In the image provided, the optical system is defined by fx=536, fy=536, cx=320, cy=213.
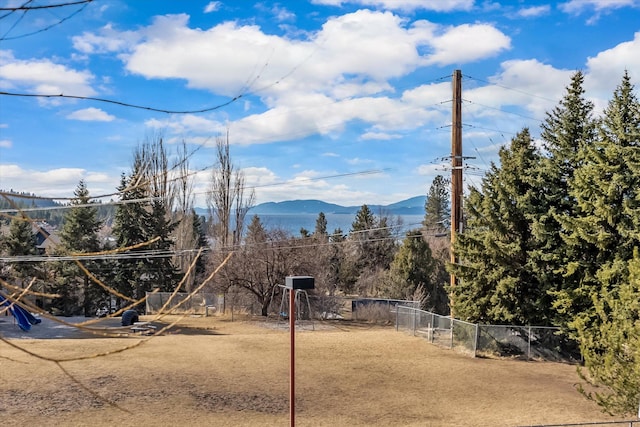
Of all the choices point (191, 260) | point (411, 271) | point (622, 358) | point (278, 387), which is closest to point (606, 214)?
point (622, 358)

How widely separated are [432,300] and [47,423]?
87.7 feet

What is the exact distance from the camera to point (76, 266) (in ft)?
117

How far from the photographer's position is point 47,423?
1241cm

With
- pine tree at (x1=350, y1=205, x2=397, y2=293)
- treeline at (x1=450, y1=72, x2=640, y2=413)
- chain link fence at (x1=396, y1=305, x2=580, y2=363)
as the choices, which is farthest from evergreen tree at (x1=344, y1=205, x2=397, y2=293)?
chain link fence at (x1=396, y1=305, x2=580, y2=363)

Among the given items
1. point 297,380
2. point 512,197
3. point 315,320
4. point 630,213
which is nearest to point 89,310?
point 315,320

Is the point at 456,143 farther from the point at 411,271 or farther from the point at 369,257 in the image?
the point at 369,257

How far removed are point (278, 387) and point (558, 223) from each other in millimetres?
13372

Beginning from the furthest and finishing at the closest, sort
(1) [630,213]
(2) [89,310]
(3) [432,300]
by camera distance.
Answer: (2) [89,310]
(3) [432,300]
(1) [630,213]

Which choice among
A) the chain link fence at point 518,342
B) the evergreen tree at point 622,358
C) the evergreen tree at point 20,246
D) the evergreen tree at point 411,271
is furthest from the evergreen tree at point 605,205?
the evergreen tree at point 20,246

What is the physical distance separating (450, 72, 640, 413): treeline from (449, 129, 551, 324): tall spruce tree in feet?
0.14

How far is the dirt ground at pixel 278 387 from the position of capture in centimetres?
1332

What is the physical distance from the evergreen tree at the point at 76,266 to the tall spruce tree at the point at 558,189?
90.1 feet

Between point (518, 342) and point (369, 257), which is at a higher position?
point (369, 257)

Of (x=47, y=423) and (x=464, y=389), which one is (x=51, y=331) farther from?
(x=464, y=389)
